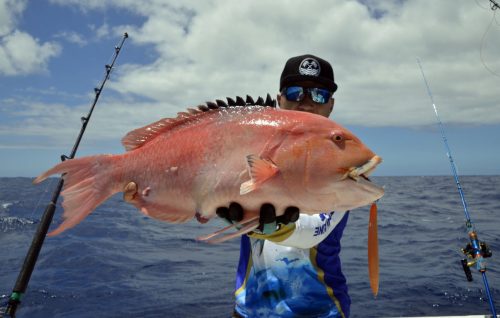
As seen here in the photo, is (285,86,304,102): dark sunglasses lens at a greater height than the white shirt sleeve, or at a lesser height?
greater

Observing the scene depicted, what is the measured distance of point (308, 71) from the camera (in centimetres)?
313

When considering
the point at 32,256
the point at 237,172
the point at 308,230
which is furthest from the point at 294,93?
the point at 32,256

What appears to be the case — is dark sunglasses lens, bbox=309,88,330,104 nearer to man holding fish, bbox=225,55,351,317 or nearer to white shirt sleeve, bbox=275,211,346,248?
man holding fish, bbox=225,55,351,317

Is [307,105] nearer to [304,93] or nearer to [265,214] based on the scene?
[304,93]

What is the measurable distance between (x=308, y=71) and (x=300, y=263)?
1.54m

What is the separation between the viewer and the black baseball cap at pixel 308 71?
124 inches


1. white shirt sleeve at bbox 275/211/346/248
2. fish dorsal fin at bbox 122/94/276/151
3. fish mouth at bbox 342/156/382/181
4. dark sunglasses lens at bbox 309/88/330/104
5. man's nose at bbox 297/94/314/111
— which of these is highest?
dark sunglasses lens at bbox 309/88/330/104

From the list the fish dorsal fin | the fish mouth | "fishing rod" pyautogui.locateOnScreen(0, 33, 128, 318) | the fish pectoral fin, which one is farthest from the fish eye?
"fishing rod" pyautogui.locateOnScreen(0, 33, 128, 318)

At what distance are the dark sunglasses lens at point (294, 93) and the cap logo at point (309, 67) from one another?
14 cm

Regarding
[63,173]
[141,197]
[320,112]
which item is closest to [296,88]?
[320,112]

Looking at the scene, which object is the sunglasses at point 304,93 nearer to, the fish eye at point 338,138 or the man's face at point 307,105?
the man's face at point 307,105

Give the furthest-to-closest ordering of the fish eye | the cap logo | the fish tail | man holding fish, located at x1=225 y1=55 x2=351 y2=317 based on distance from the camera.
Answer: the cap logo < man holding fish, located at x1=225 y1=55 x2=351 y2=317 < the fish tail < the fish eye

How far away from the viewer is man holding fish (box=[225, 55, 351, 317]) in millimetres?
2701

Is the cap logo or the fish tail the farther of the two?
the cap logo
